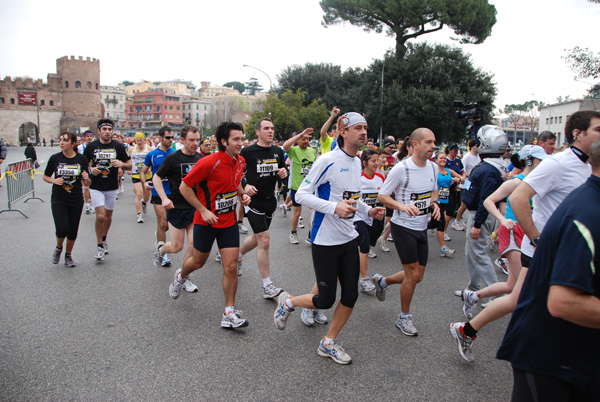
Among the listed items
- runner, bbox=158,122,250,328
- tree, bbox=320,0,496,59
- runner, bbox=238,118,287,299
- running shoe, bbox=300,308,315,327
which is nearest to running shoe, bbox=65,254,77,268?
runner, bbox=238,118,287,299

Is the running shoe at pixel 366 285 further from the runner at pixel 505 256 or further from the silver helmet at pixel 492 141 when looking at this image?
the silver helmet at pixel 492 141

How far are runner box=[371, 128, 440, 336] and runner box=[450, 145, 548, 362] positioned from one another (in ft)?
1.83

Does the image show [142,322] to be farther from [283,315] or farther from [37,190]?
[37,190]

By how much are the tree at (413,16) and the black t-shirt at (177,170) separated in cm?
2990

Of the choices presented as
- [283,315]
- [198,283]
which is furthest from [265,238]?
[283,315]

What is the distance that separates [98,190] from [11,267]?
1.63 meters

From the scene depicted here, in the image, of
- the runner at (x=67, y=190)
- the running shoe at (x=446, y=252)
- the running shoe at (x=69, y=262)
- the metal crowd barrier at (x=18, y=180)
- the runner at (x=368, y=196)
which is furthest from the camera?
the metal crowd barrier at (x=18, y=180)

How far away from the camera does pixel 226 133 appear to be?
438 cm

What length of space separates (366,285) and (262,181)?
6.27ft

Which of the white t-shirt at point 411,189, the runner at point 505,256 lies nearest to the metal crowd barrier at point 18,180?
the white t-shirt at point 411,189

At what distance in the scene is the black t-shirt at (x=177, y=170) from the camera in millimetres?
5574

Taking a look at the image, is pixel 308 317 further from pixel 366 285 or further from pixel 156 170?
pixel 156 170

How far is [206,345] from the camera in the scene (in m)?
3.94

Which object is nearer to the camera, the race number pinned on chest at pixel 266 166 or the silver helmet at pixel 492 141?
the silver helmet at pixel 492 141
